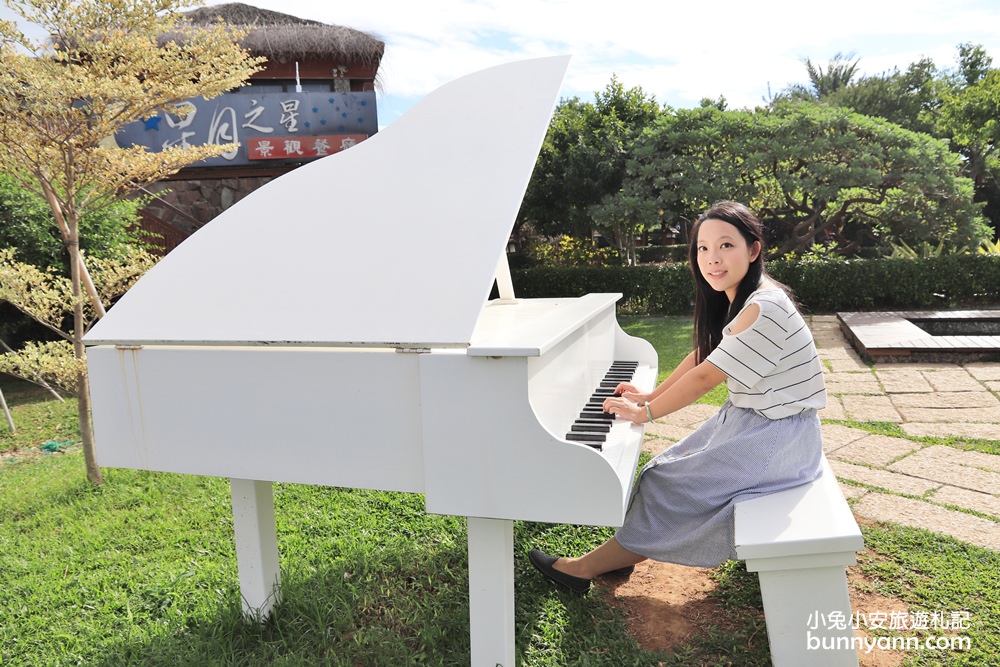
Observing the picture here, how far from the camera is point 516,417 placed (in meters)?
1.63

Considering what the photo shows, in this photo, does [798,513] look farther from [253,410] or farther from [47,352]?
[47,352]

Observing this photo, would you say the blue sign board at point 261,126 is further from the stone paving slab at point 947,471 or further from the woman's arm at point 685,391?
the woman's arm at point 685,391

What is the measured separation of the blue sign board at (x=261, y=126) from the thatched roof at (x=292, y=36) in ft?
2.57

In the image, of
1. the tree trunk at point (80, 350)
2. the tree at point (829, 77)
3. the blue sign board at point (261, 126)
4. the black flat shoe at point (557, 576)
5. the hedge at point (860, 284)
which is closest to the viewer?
the black flat shoe at point (557, 576)

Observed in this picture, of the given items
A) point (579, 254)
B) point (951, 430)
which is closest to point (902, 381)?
point (951, 430)

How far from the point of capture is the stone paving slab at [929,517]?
2960mm

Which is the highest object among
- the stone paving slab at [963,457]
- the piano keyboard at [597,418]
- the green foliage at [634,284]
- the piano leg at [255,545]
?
the piano keyboard at [597,418]

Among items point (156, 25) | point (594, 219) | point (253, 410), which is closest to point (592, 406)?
point (253, 410)

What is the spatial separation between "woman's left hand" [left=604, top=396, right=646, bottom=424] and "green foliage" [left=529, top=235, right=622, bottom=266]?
11077mm

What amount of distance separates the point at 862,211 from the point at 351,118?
936 cm

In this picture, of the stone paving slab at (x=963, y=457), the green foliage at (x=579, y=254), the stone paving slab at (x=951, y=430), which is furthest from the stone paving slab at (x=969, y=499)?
the green foliage at (x=579, y=254)

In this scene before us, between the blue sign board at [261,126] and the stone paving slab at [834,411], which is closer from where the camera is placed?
the stone paving slab at [834,411]

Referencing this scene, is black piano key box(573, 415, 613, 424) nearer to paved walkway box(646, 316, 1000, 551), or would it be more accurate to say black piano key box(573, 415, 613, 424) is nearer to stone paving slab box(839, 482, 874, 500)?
paved walkway box(646, 316, 1000, 551)

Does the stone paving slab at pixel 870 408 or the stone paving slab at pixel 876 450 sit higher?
the stone paving slab at pixel 876 450
